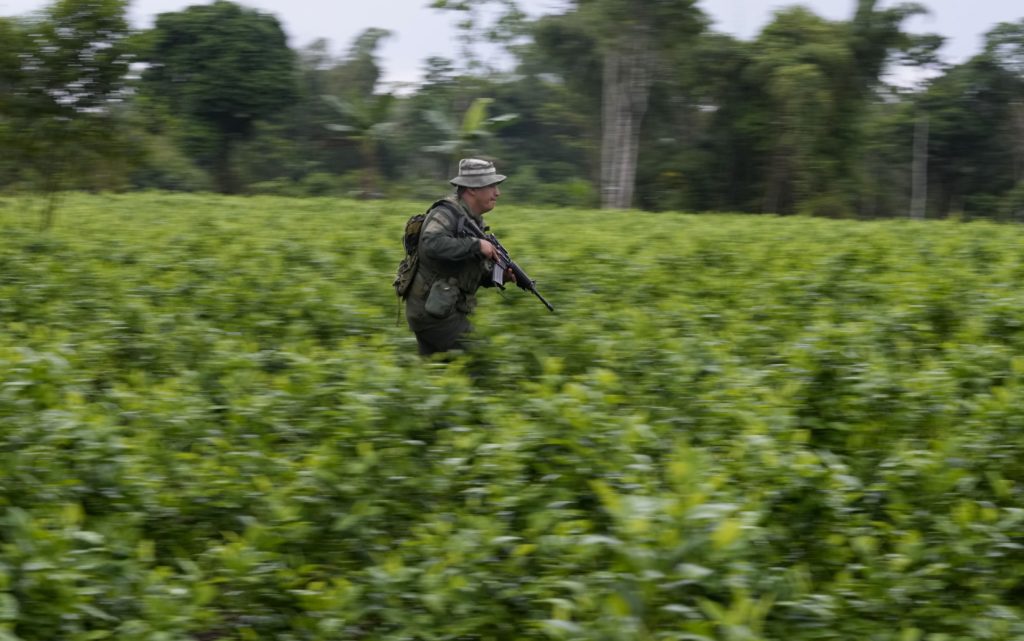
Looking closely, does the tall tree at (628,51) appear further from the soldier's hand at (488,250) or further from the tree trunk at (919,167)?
the soldier's hand at (488,250)

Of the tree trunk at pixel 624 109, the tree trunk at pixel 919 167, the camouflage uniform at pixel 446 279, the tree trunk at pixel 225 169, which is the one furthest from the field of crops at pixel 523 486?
the tree trunk at pixel 919 167

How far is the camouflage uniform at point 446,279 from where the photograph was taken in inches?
268

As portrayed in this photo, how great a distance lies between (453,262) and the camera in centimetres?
702

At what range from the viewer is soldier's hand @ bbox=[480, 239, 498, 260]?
6.84m

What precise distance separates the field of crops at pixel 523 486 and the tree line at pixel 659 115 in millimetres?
27992

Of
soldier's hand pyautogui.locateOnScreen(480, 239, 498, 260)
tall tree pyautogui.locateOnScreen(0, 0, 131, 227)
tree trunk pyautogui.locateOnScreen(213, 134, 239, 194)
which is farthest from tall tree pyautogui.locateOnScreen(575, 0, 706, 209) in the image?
soldier's hand pyautogui.locateOnScreen(480, 239, 498, 260)

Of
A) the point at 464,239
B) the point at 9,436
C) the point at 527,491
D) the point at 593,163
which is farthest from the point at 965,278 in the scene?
the point at 593,163

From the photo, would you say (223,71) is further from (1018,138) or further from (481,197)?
(481,197)

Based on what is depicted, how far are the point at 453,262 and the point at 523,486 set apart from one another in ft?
10.2

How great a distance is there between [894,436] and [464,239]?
112 inches

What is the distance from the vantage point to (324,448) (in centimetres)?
429

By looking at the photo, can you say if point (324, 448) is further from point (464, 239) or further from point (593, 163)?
point (593, 163)

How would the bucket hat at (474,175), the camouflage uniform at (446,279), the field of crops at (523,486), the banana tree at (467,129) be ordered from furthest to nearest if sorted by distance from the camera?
the banana tree at (467,129) → the bucket hat at (474,175) → the camouflage uniform at (446,279) → the field of crops at (523,486)

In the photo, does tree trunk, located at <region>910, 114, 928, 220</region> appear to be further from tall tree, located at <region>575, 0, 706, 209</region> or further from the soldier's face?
the soldier's face
